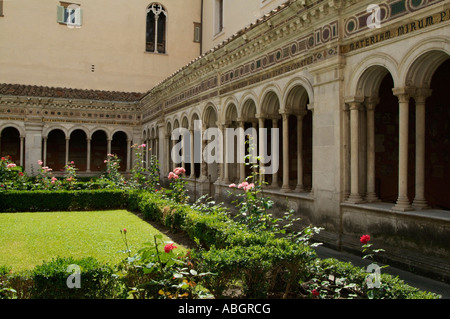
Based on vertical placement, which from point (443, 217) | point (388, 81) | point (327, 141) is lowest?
point (443, 217)

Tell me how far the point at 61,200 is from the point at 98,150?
42.8 ft

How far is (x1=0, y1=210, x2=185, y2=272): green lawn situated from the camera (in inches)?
289

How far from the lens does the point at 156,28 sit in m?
27.4

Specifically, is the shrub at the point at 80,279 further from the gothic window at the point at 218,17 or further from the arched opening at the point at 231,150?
the gothic window at the point at 218,17

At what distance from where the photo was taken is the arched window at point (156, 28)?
27.5 meters

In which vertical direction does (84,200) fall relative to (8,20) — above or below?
below

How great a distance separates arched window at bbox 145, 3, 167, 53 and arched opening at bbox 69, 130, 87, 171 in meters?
7.33

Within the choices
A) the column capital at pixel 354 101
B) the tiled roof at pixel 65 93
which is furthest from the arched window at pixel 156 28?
the column capital at pixel 354 101

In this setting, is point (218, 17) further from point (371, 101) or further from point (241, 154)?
point (371, 101)

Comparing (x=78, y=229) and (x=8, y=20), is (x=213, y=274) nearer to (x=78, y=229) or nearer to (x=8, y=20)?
(x=78, y=229)

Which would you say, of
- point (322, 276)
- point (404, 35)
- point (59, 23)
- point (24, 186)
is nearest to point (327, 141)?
point (404, 35)

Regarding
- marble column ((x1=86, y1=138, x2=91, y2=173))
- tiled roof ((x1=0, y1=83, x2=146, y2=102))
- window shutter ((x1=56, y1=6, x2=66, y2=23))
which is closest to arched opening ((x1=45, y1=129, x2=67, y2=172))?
marble column ((x1=86, y1=138, x2=91, y2=173))

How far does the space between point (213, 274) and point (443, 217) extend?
390cm

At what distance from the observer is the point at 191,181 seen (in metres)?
16.6
